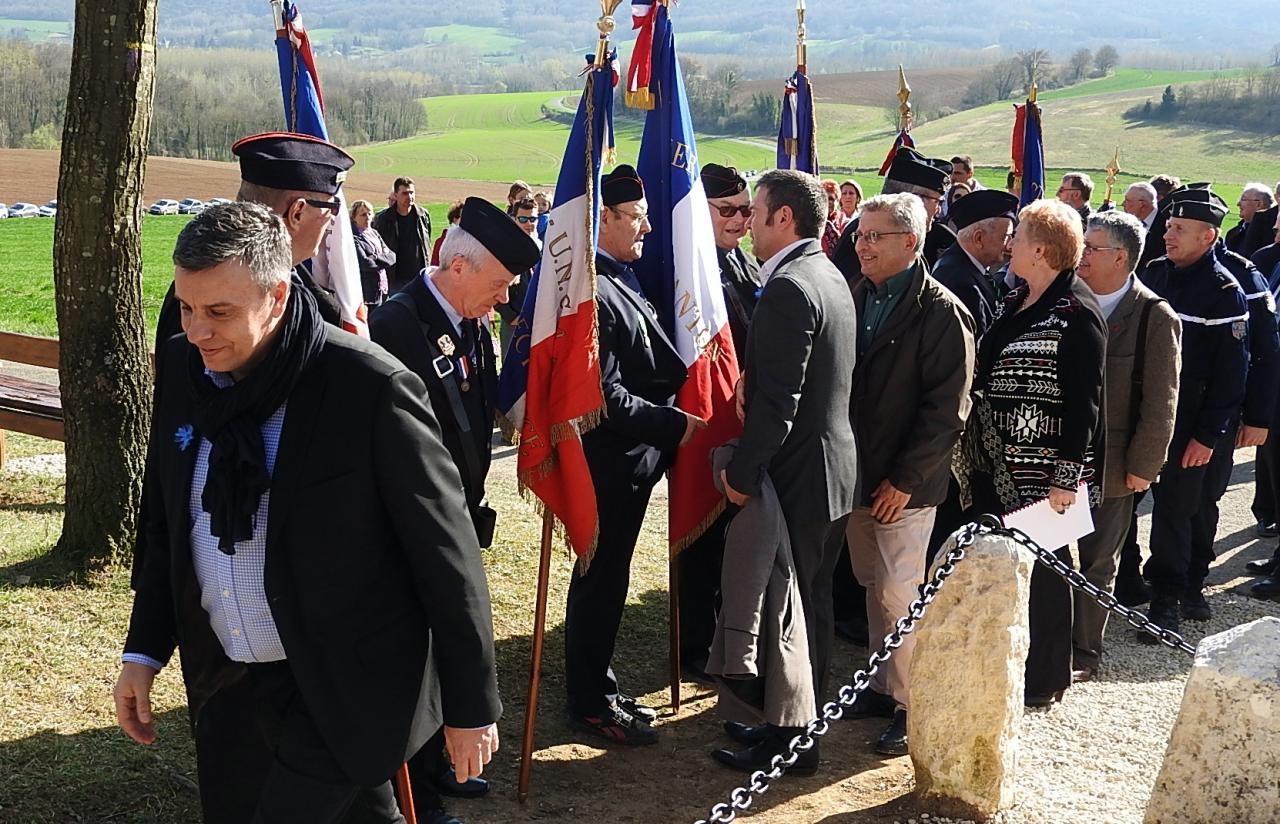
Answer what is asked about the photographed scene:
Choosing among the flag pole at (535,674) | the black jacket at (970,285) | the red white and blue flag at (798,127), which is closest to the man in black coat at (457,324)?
the flag pole at (535,674)

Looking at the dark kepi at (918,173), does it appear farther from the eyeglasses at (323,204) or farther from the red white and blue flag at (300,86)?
the eyeglasses at (323,204)

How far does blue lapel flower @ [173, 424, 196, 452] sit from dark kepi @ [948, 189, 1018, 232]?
4.71 m

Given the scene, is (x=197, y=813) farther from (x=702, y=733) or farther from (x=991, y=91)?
(x=991, y=91)

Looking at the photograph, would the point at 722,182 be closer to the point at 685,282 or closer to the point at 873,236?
the point at 685,282

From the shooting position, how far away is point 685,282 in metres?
5.43

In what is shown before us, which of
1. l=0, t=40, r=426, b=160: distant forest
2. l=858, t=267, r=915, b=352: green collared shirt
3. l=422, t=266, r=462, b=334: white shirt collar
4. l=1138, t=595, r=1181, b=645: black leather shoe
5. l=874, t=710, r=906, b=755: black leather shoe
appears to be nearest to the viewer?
l=422, t=266, r=462, b=334: white shirt collar

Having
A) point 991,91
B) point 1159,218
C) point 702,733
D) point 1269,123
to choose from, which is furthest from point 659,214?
point 991,91

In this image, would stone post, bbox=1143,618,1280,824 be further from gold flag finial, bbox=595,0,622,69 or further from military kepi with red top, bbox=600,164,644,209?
gold flag finial, bbox=595,0,622,69

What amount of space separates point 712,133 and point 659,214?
8082cm

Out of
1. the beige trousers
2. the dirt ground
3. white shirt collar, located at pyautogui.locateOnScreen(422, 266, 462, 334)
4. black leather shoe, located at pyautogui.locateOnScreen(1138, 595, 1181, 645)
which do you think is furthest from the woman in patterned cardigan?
the dirt ground

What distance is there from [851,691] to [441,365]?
5.70ft

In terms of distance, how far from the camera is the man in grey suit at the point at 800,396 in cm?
466

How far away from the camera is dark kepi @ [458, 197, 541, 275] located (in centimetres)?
425

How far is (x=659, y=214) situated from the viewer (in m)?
5.80
